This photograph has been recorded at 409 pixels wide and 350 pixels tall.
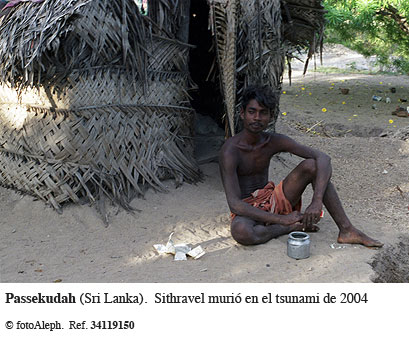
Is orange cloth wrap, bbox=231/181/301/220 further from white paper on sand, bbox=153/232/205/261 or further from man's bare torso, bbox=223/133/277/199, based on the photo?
white paper on sand, bbox=153/232/205/261

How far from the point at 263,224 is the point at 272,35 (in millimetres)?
2007

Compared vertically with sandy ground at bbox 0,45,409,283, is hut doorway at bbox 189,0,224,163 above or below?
above

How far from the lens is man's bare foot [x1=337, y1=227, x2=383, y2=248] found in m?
3.28

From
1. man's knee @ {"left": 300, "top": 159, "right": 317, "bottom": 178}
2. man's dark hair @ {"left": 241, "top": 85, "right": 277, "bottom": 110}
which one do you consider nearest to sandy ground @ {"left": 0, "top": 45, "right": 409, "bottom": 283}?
man's knee @ {"left": 300, "top": 159, "right": 317, "bottom": 178}

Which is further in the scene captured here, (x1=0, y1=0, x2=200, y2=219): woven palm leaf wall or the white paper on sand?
(x1=0, y1=0, x2=200, y2=219): woven palm leaf wall

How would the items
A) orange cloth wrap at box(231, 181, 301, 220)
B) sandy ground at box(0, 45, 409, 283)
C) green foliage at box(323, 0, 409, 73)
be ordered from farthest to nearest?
green foliage at box(323, 0, 409, 73), orange cloth wrap at box(231, 181, 301, 220), sandy ground at box(0, 45, 409, 283)

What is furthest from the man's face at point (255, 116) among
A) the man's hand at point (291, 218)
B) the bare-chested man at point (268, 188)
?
the man's hand at point (291, 218)

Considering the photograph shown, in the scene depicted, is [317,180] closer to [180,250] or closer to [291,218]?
[291,218]

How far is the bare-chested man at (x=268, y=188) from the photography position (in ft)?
10.5

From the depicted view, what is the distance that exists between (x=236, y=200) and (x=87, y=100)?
1.43 meters

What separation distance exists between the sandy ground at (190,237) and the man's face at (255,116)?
32.3 inches

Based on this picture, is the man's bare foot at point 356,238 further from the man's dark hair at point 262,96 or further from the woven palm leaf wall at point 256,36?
the woven palm leaf wall at point 256,36

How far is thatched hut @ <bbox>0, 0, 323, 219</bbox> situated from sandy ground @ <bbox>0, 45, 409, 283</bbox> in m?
0.22

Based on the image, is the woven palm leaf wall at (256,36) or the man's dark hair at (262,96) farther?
the woven palm leaf wall at (256,36)
